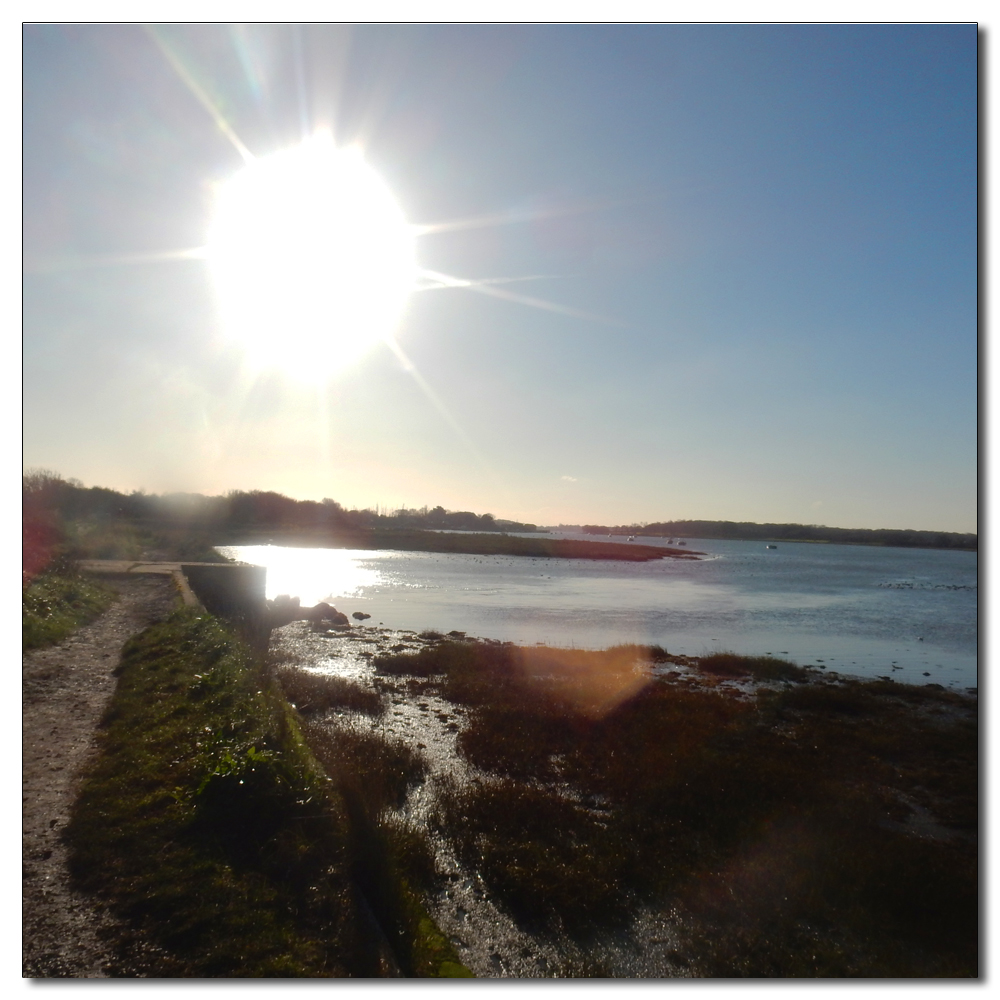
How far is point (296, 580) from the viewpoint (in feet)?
177

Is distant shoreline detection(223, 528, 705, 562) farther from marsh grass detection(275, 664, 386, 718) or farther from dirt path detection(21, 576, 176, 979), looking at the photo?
dirt path detection(21, 576, 176, 979)

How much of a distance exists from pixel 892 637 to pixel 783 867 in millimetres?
26892

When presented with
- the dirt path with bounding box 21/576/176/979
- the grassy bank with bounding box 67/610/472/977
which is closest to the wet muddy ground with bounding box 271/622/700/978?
the grassy bank with bounding box 67/610/472/977

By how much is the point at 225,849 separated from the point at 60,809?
191 cm

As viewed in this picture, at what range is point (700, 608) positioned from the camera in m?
40.6

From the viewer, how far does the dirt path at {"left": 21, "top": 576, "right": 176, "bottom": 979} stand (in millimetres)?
4828

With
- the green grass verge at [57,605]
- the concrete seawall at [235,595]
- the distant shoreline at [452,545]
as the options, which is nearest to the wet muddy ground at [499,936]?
the green grass verge at [57,605]

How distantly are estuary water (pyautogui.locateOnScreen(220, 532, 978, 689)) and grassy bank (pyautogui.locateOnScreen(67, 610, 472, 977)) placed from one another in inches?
337

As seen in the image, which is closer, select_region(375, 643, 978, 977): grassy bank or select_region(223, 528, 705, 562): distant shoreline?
select_region(375, 643, 978, 977): grassy bank

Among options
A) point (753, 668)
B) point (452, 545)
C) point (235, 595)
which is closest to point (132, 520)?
point (235, 595)

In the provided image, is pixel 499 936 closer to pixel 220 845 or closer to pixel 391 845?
pixel 391 845

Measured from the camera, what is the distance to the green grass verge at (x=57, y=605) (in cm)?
1298

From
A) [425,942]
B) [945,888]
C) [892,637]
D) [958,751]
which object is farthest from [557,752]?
[892,637]
